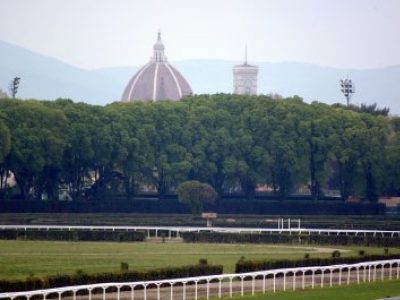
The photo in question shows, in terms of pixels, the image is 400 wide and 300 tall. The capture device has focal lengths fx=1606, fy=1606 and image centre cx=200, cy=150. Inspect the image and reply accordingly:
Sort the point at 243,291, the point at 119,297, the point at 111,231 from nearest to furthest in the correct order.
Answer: the point at 119,297, the point at 243,291, the point at 111,231

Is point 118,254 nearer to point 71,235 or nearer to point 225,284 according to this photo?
point 71,235

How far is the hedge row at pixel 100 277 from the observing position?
41.8 m

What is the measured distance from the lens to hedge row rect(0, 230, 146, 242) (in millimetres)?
76062

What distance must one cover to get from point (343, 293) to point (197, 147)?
241 ft

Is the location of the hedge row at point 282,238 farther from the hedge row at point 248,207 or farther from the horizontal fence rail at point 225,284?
A: the hedge row at point 248,207

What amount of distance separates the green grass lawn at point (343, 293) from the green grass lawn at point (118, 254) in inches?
297

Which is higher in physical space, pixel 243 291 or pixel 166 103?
pixel 166 103

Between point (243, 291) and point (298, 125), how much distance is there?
2985 inches

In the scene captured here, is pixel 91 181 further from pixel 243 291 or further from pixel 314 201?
pixel 243 291

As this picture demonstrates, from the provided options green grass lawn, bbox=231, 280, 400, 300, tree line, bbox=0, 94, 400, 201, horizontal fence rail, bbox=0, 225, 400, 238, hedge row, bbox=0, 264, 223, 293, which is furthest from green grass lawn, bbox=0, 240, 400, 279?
tree line, bbox=0, 94, 400, 201

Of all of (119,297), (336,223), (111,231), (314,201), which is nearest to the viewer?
(119,297)

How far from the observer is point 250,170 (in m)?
118

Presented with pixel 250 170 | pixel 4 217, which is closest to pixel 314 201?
pixel 250 170

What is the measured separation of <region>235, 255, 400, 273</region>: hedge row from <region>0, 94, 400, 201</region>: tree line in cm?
5283
